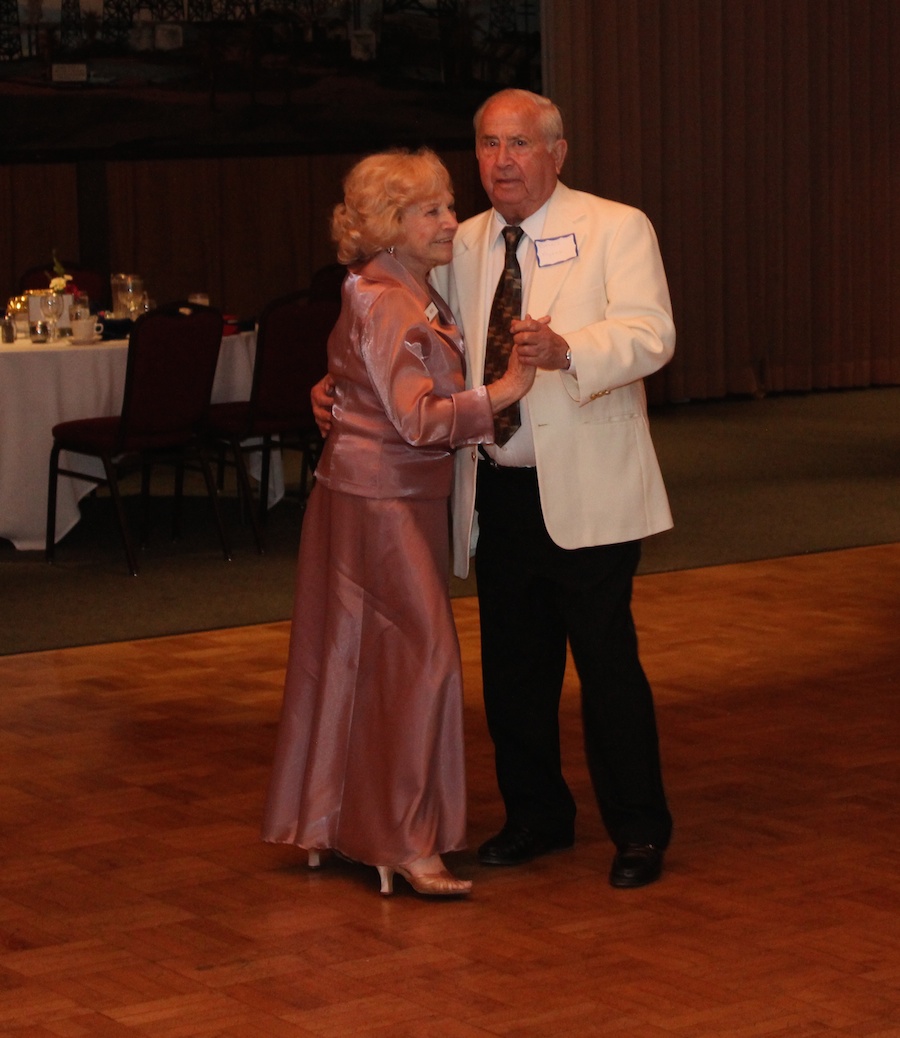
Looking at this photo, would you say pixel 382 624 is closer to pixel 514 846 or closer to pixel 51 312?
pixel 514 846

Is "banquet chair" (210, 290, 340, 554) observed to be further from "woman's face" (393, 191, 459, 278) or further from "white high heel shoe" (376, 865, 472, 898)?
"white high heel shoe" (376, 865, 472, 898)

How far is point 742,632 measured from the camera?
5918 millimetres

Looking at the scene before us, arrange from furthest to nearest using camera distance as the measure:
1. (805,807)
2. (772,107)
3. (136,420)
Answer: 1. (772,107)
2. (136,420)
3. (805,807)

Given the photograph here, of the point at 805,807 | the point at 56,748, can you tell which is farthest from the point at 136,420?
the point at 805,807

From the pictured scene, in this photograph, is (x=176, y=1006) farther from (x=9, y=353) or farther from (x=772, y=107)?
(x=772, y=107)

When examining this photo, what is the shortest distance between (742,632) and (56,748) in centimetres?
222

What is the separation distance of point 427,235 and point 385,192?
11 centimetres

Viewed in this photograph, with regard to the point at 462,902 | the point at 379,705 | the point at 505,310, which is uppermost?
the point at 505,310

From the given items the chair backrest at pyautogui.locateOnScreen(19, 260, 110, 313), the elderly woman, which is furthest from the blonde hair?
the chair backrest at pyautogui.locateOnScreen(19, 260, 110, 313)

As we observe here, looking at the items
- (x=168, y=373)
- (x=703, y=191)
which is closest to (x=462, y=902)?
(x=168, y=373)

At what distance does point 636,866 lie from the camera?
11.9ft

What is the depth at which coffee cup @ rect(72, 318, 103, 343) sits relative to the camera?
24.6 ft

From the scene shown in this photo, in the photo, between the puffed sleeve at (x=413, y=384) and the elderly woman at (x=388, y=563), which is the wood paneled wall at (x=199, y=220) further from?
the puffed sleeve at (x=413, y=384)

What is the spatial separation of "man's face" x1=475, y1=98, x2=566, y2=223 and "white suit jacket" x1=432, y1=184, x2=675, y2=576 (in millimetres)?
60
